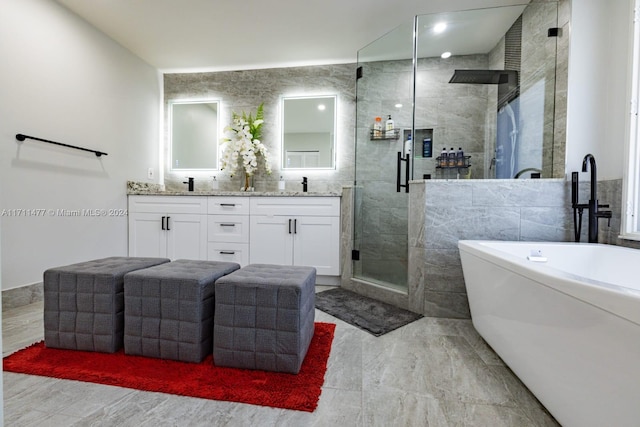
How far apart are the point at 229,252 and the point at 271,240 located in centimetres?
46

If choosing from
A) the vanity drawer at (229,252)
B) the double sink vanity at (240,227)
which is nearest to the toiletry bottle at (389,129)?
the double sink vanity at (240,227)

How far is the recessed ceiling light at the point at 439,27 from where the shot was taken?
2652 mm

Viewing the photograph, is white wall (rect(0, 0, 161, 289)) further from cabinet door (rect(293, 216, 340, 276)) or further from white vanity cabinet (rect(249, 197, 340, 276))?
cabinet door (rect(293, 216, 340, 276))

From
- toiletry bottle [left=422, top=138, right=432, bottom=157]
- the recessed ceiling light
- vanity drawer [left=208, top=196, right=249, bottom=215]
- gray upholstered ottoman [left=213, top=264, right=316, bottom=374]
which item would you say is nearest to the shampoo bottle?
toiletry bottle [left=422, top=138, right=432, bottom=157]

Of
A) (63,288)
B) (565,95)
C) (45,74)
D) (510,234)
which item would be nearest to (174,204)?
(45,74)

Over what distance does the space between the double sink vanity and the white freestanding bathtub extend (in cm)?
148

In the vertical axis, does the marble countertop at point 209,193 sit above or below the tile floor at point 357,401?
above

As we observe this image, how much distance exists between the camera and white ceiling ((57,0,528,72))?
2467 millimetres

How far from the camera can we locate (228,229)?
3.09 meters

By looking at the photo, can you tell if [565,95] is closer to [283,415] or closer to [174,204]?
[283,415]

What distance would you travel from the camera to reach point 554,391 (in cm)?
109

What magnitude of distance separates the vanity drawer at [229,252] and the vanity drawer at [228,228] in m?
0.05

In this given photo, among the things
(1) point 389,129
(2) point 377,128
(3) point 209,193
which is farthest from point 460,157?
(3) point 209,193

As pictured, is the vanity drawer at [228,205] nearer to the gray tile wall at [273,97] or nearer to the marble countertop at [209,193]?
the marble countertop at [209,193]
